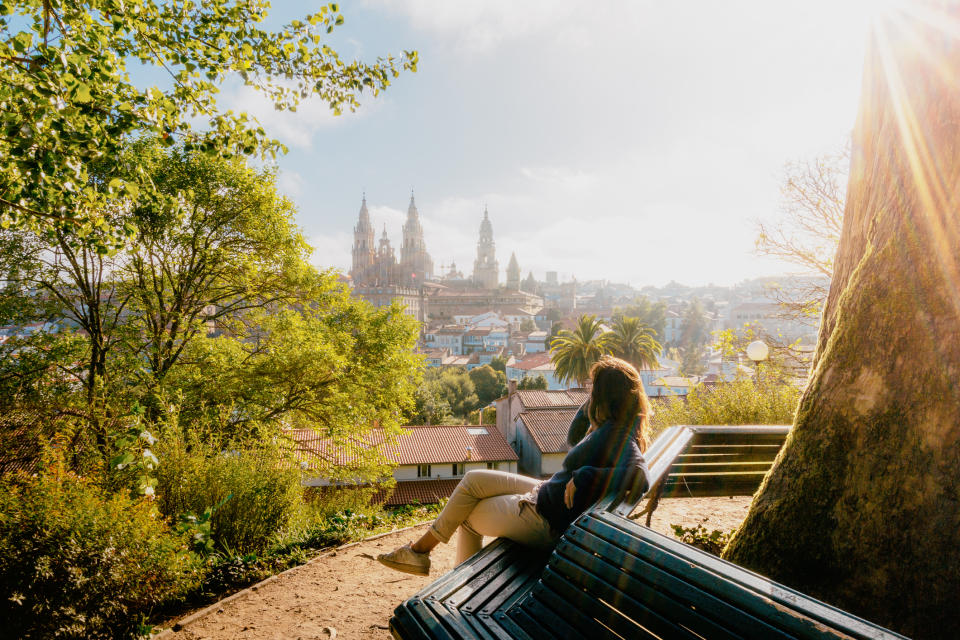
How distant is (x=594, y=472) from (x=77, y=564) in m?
3.20

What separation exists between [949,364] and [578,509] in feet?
5.94

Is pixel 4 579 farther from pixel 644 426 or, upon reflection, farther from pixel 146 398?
pixel 146 398

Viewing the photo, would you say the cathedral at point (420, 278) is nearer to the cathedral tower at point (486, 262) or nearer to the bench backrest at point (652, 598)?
the cathedral tower at point (486, 262)

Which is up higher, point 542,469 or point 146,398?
point 146,398

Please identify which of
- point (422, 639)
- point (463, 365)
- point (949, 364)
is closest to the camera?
point (422, 639)

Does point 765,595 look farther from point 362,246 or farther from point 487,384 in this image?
point 362,246

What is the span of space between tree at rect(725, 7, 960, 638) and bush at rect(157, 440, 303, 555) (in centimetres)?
447

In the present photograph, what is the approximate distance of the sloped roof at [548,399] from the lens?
29.5 meters

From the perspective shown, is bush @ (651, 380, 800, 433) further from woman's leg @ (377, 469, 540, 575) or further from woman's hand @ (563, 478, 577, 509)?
woman's hand @ (563, 478, 577, 509)

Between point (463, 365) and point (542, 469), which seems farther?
point (463, 365)

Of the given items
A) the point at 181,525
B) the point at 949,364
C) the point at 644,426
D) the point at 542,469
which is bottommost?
the point at 542,469

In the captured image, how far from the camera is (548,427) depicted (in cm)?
2623

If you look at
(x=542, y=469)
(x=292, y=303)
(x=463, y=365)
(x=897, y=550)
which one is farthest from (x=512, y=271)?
(x=897, y=550)

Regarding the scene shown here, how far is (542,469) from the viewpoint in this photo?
24.3 m
